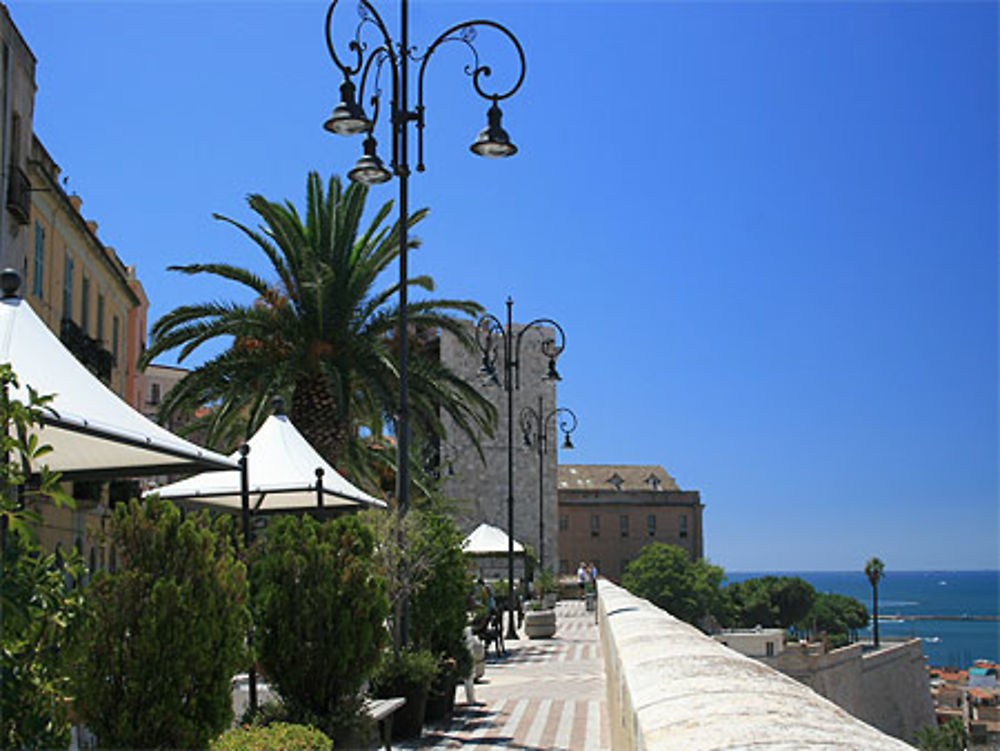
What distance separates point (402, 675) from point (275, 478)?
239cm

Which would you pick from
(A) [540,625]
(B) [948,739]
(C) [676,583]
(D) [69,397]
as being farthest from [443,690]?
(C) [676,583]

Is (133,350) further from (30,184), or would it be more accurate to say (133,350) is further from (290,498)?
(290,498)

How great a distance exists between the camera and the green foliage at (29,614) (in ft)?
13.0

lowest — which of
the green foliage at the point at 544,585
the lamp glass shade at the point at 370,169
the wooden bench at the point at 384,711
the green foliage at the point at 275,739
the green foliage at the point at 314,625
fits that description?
the green foliage at the point at 544,585

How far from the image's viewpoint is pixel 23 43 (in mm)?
21953

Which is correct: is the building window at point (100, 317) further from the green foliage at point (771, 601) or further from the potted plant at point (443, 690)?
the green foliage at point (771, 601)

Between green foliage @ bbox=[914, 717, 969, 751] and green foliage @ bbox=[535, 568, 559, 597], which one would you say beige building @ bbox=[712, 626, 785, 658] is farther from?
green foliage @ bbox=[535, 568, 559, 597]

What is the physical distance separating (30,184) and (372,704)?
52.7 feet

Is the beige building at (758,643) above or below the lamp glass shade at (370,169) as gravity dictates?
below

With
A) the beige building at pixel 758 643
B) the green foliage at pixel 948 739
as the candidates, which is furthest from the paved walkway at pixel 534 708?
the beige building at pixel 758 643

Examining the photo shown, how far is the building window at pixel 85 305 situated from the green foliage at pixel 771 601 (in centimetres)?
7107

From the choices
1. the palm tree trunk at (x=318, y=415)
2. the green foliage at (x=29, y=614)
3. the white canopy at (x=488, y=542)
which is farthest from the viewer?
the white canopy at (x=488, y=542)

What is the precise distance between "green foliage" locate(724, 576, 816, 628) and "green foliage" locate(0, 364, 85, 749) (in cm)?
9038

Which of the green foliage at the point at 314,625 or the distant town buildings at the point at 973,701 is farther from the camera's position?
the distant town buildings at the point at 973,701
